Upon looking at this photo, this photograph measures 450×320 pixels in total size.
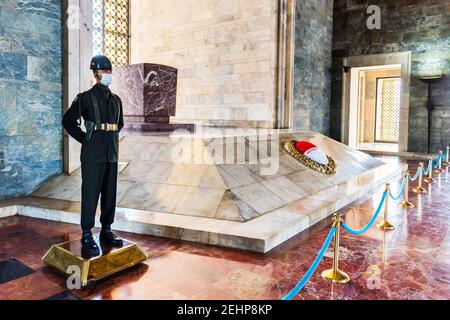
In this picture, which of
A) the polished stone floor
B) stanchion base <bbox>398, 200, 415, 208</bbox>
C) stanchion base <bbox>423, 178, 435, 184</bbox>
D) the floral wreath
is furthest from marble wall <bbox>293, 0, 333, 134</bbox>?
the polished stone floor

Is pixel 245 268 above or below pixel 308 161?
below

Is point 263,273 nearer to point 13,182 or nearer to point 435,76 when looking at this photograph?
point 13,182

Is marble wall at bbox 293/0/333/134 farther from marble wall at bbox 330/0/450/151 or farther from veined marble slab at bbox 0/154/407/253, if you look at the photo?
veined marble slab at bbox 0/154/407/253

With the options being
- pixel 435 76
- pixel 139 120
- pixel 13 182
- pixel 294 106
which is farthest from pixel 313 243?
pixel 435 76

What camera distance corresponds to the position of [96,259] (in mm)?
2805

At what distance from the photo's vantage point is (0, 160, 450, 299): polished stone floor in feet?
8.64

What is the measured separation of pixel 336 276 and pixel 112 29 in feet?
40.3

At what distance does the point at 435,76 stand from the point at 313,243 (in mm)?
10257

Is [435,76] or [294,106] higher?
[435,76]

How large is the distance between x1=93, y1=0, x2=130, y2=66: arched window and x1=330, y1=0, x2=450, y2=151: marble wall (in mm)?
7768

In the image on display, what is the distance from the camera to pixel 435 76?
11.6 metres

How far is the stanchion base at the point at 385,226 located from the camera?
428 cm

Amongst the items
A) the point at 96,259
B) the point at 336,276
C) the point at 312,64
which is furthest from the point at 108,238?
the point at 312,64

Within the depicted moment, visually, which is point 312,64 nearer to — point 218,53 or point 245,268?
point 218,53
